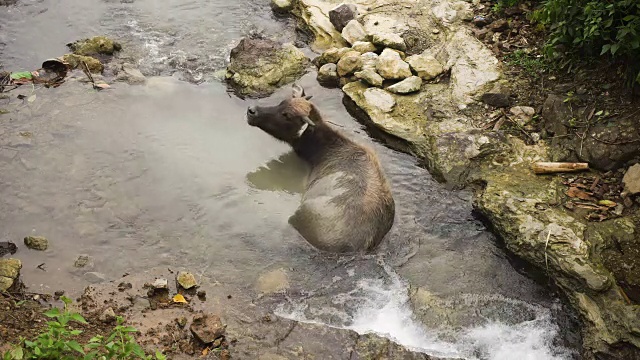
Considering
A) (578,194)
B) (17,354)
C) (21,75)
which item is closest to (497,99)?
(578,194)

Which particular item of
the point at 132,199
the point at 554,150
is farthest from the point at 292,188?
the point at 554,150

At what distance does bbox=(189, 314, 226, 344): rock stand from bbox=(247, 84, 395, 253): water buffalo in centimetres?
147

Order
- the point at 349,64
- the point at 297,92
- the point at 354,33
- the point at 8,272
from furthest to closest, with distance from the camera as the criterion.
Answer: the point at 354,33, the point at 349,64, the point at 297,92, the point at 8,272

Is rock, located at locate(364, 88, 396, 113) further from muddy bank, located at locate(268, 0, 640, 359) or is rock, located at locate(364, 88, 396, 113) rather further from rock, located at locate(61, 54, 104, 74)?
rock, located at locate(61, 54, 104, 74)

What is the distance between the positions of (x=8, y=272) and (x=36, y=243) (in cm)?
54

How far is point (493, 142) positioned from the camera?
7.10 metres

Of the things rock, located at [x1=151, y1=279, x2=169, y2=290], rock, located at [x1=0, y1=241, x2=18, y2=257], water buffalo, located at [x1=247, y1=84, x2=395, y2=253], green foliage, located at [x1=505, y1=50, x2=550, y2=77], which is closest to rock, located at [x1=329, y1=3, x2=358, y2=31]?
water buffalo, located at [x1=247, y1=84, x2=395, y2=253]

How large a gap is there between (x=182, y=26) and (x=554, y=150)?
628 centimetres

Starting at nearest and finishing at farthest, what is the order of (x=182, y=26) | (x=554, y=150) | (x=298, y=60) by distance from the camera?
(x=554, y=150) → (x=298, y=60) → (x=182, y=26)

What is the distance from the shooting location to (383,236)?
630cm

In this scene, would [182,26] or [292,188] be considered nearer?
[292,188]

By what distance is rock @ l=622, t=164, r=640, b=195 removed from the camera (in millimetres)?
5990

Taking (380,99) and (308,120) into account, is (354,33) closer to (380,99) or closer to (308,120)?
(380,99)

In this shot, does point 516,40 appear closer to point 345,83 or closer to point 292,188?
point 345,83
